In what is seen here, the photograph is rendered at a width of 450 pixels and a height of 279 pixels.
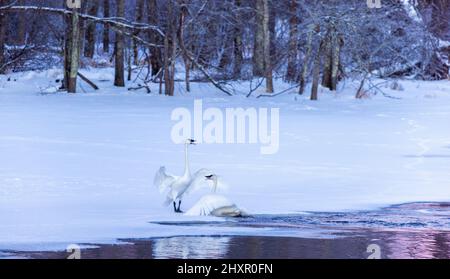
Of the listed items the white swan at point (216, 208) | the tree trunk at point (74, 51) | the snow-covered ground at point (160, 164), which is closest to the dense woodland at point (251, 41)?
the tree trunk at point (74, 51)

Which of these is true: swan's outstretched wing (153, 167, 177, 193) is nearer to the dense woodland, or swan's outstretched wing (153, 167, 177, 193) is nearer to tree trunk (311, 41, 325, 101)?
the dense woodland

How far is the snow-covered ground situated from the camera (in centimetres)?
1220

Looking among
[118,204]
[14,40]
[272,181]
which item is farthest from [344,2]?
[118,204]

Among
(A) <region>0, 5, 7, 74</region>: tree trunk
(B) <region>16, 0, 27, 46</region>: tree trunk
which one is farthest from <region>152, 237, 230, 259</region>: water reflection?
(B) <region>16, 0, 27, 46</region>: tree trunk

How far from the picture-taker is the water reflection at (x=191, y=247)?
997 centimetres

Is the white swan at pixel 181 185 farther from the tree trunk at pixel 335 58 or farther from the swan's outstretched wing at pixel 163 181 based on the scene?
the tree trunk at pixel 335 58

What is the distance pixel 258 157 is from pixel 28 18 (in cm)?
2638

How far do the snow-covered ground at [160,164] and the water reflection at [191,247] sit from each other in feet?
1.37

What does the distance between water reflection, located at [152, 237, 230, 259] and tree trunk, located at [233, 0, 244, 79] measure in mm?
26448

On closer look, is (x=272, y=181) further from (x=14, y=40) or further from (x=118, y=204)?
(x=14, y=40)

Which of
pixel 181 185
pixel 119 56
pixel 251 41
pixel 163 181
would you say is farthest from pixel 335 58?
pixel 181 185

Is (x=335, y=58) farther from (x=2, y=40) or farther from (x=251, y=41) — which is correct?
(x=2, y=40)

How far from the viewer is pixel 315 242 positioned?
423 inches

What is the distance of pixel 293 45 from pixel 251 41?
6.83m
